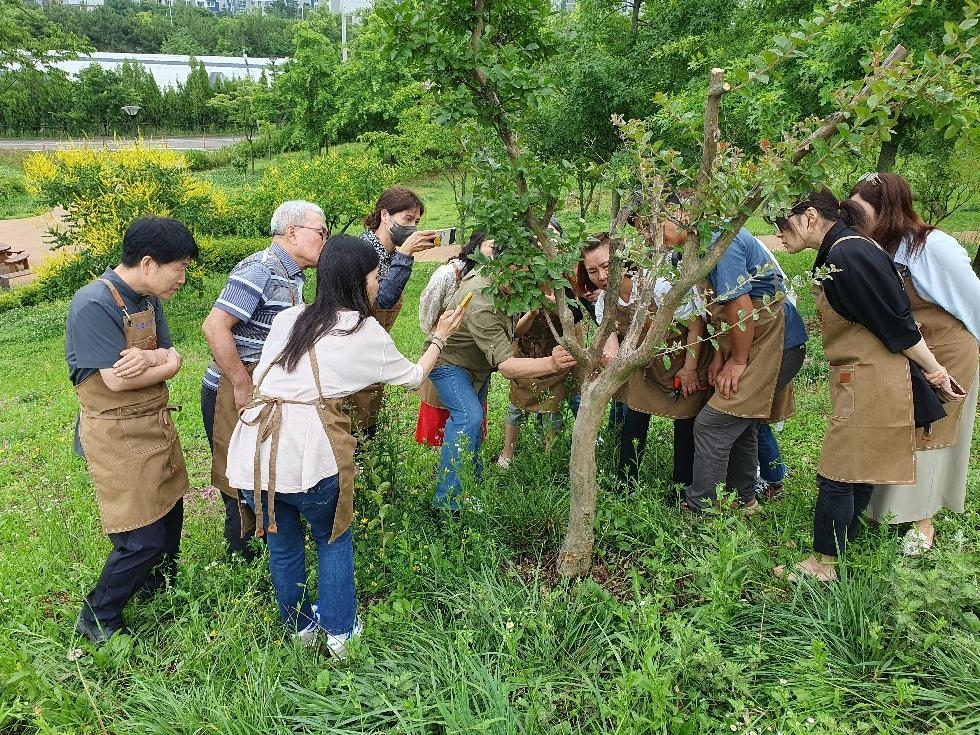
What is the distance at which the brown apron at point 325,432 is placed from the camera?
2551 millimetres

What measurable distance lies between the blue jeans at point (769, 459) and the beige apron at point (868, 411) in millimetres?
997

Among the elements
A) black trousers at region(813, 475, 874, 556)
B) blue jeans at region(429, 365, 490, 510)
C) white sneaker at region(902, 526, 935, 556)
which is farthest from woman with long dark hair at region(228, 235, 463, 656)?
white sneaker at region(902, 526, 935, 556)

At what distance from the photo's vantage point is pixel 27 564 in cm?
336

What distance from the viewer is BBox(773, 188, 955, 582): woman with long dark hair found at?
8.88 feet

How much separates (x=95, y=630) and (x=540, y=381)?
231 cm

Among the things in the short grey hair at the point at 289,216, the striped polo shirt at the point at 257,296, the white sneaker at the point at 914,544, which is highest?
the short grey hair at the point at 289,216

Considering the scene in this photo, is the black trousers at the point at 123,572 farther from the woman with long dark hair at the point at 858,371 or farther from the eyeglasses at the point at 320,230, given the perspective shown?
the woman with long dark hair at the point at 858,371

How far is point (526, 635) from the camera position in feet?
8.88

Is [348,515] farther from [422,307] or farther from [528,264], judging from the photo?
[422,307]

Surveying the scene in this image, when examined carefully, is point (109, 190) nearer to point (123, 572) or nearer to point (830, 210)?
point (123, 572)

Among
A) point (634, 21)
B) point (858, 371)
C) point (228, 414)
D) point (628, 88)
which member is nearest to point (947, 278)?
point (858, 371)

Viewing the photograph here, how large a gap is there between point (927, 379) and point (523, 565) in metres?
1.85

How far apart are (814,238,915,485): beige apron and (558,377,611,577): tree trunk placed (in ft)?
3.15

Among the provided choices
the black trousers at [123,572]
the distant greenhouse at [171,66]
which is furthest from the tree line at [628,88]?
the distant greenhouse at [171,66]
